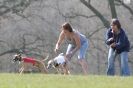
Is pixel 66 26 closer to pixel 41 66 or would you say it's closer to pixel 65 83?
pixel 41 66

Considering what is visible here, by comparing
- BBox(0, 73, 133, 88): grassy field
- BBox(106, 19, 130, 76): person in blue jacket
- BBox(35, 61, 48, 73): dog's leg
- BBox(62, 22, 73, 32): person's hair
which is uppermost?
BBox(62, 22, 73, 32): person's hair

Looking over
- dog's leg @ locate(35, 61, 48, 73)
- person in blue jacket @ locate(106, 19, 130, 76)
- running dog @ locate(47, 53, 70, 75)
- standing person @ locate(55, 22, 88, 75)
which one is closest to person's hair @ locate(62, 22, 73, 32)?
standing person @ locate(55, 22, 88, 75)

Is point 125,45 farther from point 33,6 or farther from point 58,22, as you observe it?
point 58,22

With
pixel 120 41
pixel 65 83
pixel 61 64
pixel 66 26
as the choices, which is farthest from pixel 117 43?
pixel 65 83

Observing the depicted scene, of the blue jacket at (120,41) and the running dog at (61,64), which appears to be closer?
the blue jacket at (120,41)

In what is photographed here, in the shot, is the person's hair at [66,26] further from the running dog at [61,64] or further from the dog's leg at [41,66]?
the dog's leg at [41,66]

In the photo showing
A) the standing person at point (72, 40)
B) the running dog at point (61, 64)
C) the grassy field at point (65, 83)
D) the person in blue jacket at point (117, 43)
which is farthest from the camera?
the running dog at point (61, 64)

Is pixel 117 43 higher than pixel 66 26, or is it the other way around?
pixel 66 26

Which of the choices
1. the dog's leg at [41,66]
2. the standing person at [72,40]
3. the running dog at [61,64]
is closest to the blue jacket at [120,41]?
the standing person at [72,40]

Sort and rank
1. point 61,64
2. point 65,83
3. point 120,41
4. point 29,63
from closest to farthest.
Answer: point 65,83
point 120,41
point 61,64
point 29,63

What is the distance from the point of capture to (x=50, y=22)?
42281 mm

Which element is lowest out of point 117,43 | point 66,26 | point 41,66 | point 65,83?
point 65,83

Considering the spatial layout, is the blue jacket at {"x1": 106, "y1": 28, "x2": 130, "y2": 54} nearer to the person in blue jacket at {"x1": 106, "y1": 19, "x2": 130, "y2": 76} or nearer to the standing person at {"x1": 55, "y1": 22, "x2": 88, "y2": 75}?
the person in blue jacket at {"x1": 106, "y1": 19, "x2": 130, "y2": 76}

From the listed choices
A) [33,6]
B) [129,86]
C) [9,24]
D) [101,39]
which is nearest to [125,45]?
[129,86]
